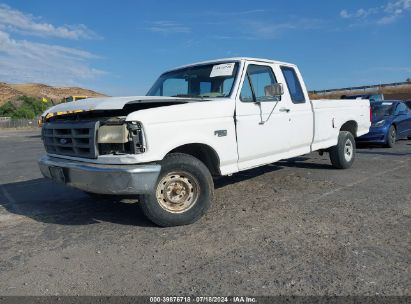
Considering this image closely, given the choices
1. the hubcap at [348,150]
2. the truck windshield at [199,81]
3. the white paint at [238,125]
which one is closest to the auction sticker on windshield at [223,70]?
the truck windshield at [199,81]

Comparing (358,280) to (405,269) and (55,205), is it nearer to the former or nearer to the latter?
(405,269)

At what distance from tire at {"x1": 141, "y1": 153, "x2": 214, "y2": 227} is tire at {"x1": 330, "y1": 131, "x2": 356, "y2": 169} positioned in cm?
397

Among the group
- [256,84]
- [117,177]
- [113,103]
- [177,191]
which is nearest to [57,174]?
[117,177]

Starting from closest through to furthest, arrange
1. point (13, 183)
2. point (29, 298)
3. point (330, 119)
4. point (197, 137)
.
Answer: point (29, 298)
point (197, 137)
point (330, 119)
point (13, 183)

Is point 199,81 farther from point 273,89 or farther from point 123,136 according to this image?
point 123,136

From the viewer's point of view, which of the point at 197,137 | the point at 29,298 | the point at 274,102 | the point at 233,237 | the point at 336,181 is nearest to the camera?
the point at 29,298

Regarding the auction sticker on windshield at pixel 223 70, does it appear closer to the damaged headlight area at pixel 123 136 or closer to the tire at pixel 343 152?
the damaged headlight area at pixel 123 136

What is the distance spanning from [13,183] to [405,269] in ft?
23.9

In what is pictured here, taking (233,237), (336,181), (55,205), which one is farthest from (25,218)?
(336,181)

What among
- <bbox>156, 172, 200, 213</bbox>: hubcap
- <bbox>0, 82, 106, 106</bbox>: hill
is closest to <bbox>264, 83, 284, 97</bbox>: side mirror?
<bbox>156, 172, 200, 213</bbox>: hubcap

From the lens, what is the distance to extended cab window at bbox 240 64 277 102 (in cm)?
578

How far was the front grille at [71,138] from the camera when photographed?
4.55 meters

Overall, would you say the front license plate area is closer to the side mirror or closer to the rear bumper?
the side mirror

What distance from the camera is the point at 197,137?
490 cm
